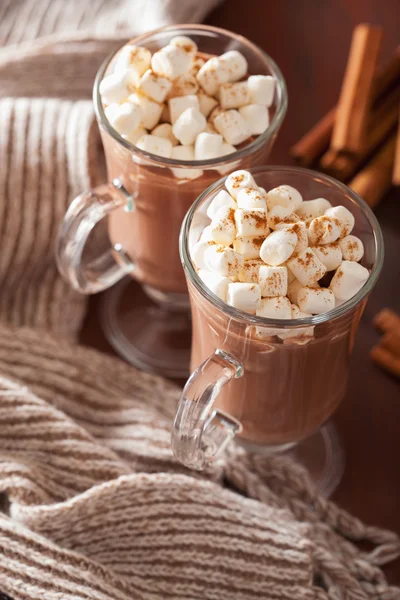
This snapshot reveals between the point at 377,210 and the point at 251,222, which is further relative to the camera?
the point at 377,210

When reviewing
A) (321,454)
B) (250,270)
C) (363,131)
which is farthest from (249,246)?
(363,131)

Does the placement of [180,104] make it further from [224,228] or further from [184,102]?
[224,228]

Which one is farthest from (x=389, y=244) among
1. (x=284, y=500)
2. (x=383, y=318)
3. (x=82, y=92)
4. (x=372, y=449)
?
(x=82, y=92)

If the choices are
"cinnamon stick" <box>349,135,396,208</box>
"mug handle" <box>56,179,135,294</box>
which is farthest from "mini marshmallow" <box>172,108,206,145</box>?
"cinnamon stick" <box>349,135,396,208</box>

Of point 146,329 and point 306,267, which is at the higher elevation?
point 306,267

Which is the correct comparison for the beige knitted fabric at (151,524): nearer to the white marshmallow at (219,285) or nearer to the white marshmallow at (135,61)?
the white marshmallow at (219,285)

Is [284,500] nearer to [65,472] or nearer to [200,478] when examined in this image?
[200,478]
